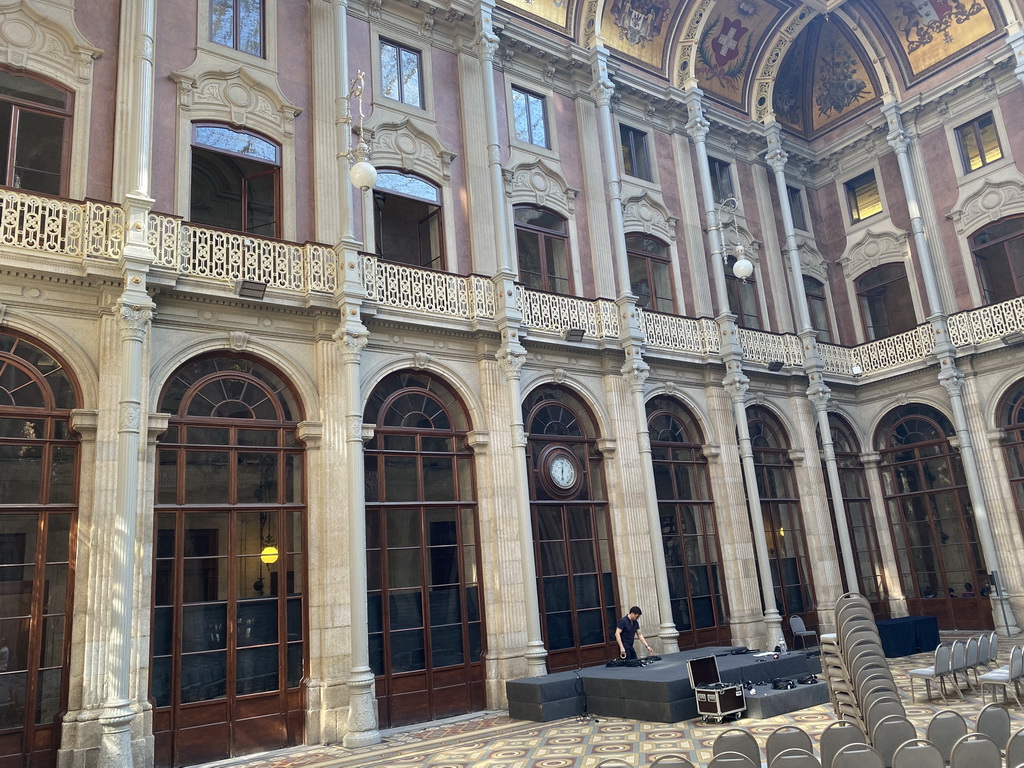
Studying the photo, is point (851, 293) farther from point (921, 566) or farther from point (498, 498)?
point (498, 498)

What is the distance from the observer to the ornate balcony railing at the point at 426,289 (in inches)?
478

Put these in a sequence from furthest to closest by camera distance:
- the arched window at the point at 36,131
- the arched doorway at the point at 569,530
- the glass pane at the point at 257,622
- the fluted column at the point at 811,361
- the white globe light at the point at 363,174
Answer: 1. the fluted column at the point at 811,361
2. the arched doorway at the point at 569,530
3. the arched window at the point at 36,131
4. the white globe light at the point at 363,174
5. the glass pane at the point at 257,622

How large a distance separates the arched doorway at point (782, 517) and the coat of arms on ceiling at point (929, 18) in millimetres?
9745

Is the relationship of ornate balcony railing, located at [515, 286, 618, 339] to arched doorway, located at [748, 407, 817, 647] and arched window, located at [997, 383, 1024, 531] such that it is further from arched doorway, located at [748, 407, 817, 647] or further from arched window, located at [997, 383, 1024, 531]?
arched window, located at [997, 383, 1024, 531]

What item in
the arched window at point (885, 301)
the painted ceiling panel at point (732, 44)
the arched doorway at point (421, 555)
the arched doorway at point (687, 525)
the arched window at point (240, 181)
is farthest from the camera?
the arched window at point (885, 301)

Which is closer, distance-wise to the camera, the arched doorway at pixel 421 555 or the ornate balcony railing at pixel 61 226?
the ornate balcony railing at pixel 61 226

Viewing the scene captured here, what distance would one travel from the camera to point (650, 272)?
1667 cm

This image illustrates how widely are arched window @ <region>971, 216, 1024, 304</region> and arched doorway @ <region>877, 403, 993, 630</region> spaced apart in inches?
118

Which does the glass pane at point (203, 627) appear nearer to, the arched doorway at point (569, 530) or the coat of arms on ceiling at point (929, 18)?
the arched doorway at point (569, 530)

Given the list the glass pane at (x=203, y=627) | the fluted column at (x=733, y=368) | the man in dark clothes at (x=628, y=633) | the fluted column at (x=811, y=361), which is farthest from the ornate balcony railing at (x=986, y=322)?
the glass pane at (x=203, y=627)

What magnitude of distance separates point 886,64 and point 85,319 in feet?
59.6

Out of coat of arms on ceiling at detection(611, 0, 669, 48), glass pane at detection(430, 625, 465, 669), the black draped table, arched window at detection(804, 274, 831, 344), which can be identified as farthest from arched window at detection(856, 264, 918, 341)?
glass pane at detection(430, 625, 465, 669)

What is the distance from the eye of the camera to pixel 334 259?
466 inches

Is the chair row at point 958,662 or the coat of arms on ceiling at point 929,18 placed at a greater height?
the coat of arms on ceiling at point 929,18
